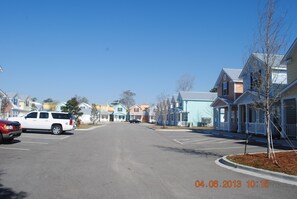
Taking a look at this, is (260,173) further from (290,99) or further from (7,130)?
(290,99)

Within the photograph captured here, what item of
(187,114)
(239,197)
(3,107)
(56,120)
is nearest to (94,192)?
(239,197)

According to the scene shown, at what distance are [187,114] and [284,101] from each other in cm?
3364

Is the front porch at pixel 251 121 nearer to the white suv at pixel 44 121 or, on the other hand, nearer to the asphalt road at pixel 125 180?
the asphalt road at pixel 125 180

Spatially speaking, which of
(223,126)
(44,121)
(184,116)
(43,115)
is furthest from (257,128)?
(184,116)

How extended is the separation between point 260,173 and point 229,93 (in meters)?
26.7

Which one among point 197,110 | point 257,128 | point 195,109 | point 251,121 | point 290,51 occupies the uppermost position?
point 290,51

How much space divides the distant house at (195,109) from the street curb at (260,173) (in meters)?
45.3

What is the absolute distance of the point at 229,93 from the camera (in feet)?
114

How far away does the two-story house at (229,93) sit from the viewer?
3322 cm

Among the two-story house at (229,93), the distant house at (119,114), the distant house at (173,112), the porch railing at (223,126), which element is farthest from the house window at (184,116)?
the distant house at (119,114)

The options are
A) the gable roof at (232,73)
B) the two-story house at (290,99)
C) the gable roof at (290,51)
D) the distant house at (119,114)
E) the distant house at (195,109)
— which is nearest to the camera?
the two-story house at (290,99)

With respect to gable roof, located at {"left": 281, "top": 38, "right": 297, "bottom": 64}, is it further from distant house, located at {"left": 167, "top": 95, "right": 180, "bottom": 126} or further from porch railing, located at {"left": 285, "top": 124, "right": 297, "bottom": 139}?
distant house, located at {"left": 167, "top": 95, "right": 180, "bottom": 126}

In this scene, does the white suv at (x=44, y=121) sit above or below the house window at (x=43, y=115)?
below
